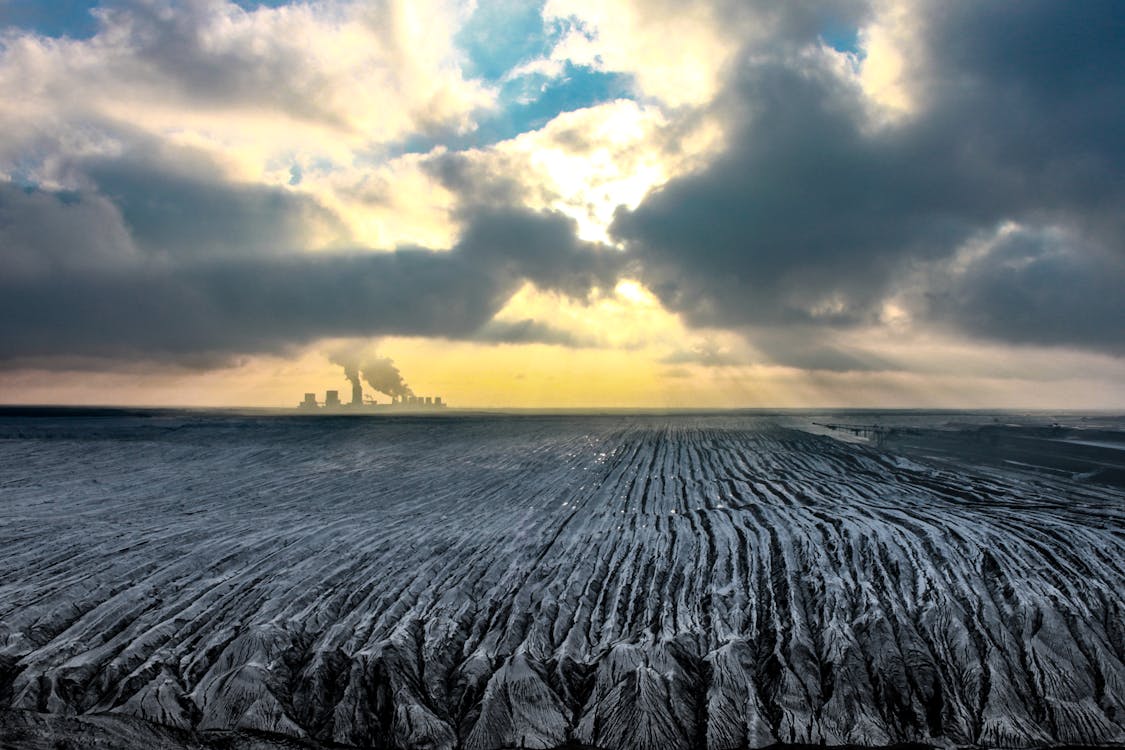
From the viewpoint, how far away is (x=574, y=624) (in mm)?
14445

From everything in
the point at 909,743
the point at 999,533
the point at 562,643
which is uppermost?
the point at 999,533

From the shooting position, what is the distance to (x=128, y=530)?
22672 mm

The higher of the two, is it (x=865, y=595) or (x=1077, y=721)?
(x=865, y=595)

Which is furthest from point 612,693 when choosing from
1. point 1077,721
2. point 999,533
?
point 999,533

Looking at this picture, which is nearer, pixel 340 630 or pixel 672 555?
pixel 340 630

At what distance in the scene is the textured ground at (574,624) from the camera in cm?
1162

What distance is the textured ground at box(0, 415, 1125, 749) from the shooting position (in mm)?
11617

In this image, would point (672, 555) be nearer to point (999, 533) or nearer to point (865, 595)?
point (865, 595)

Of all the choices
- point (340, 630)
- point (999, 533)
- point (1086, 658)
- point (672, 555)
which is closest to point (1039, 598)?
point (1086, 658)

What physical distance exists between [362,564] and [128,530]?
10726 mm

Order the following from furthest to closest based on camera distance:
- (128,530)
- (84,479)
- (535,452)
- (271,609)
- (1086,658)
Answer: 1. (535,452)
2. (84,479)
3. (128,530)
4. (271,609)
5. (1086,658)

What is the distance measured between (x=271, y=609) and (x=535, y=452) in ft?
122

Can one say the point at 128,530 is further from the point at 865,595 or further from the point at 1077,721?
the point at 1077,721

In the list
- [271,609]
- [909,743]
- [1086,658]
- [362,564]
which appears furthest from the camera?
[362,564]
